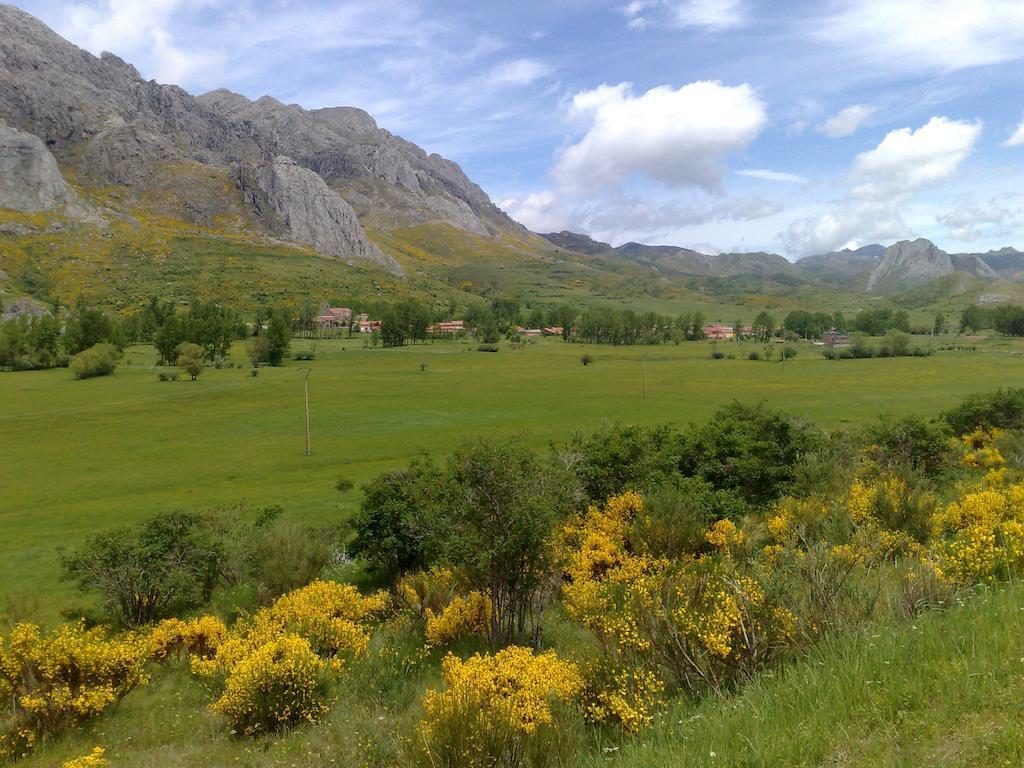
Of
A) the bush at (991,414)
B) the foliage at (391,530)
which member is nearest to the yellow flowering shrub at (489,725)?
the foliage at (391,530)

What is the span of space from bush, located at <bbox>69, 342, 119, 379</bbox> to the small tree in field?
1513 cm

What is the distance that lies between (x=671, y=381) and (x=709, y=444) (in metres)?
76.6

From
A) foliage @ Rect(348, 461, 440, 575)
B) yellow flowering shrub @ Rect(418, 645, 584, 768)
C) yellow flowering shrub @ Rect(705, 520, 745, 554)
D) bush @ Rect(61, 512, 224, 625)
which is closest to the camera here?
yellow flowering shrub @ Rect(418, 645, 584, 768)

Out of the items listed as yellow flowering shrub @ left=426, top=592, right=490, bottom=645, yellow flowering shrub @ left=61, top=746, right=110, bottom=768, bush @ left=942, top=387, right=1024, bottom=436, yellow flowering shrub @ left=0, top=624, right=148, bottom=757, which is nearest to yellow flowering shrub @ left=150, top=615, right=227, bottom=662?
yellow flowering shrub @ left=0, top=624, right=148, bottom=757

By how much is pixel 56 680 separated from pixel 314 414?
62623 mm

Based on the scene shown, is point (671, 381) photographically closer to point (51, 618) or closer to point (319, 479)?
point (319, 479)

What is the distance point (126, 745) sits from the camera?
1489 centimetres

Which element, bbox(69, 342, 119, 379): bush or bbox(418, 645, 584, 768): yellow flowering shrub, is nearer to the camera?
bbox(418, 645, 584, 768): yellow flowering shrub

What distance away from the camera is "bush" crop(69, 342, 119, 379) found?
108 metres

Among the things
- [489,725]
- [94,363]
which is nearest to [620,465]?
[489,725]

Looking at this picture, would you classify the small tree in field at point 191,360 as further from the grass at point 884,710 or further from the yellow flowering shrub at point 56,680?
the grass at point 884,710

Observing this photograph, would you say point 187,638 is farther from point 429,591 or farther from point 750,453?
point 750,453

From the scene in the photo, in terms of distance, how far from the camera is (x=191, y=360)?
106 m

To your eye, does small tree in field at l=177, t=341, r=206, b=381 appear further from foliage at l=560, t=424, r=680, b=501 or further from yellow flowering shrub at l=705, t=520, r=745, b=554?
yellow flowering shrub at l=705, t=520, r=745, b=554
